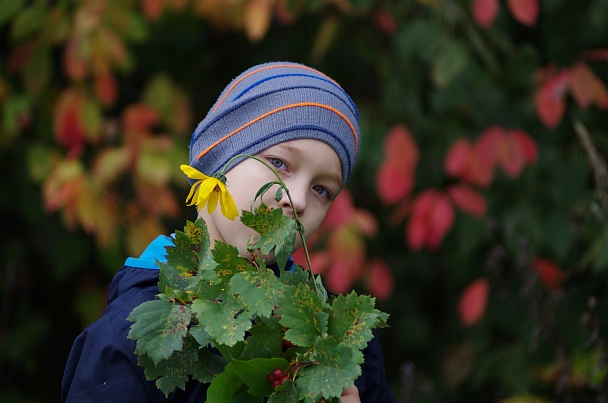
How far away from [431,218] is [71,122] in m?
1.04

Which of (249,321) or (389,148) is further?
(389,148)

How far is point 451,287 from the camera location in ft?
10.0

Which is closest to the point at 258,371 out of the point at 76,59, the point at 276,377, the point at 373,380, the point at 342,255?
the point at 276,377

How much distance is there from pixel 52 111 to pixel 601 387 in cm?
171

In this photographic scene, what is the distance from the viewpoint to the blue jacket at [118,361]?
118 cm

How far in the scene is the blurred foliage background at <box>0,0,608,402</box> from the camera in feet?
7.64

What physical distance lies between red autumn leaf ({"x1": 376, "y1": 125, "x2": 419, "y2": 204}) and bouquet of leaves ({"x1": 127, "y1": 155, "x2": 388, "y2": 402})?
1.32 metres

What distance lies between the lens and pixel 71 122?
245 cm

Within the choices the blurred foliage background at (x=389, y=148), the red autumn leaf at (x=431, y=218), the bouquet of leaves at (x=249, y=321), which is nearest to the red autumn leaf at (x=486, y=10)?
the blurred foliage background at (x=389, y=148)

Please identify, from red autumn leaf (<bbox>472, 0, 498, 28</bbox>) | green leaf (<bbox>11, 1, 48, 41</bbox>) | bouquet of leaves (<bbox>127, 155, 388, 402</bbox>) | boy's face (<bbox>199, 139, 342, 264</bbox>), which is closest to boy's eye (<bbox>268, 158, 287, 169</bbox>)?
boy's face (<bbox>199, 139, 342, 264</bbox>)

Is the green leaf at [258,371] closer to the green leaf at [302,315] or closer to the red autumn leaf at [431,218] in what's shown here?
the green leaf at [302,315]

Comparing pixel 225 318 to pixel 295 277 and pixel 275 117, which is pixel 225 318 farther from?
pixel 275 117

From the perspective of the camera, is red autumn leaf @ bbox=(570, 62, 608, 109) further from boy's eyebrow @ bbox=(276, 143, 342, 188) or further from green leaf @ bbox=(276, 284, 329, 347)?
green leaf @ bbox=(276, 284, 329, 347)

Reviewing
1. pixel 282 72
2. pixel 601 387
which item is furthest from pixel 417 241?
pixel 282 72
